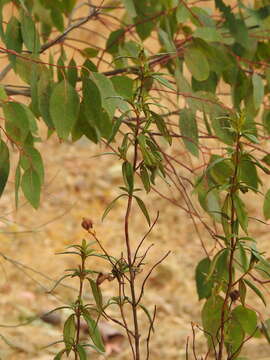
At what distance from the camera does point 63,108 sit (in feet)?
4.62

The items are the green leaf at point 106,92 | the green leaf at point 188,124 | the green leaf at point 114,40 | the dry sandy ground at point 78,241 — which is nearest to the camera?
the green leaf at point 106,92

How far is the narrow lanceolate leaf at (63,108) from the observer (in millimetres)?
1387

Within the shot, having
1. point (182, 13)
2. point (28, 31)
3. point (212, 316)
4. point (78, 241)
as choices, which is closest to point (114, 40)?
point (182, 13)

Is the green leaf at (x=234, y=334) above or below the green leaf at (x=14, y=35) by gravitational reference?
below

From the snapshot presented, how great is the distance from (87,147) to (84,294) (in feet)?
4.93

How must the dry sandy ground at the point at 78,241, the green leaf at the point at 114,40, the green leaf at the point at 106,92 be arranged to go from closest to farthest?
1. the green leaf at the point at 106,92
2. the green leaf at the point at 114,40
3. the dry sandy ground at the point at 78,241

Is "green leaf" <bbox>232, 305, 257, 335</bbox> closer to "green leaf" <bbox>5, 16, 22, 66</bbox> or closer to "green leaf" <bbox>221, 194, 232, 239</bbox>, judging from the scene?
"green leaf" <bbox>221, 194, 232, 239</bbox>

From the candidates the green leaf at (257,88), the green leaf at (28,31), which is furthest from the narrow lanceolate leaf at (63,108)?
the green leaf at (257,88)

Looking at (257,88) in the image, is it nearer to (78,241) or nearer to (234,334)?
(234,334)

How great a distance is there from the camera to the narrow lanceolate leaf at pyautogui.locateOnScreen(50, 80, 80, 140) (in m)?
1.39

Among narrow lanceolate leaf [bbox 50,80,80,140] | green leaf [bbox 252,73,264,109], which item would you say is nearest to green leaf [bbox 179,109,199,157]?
green leaf [bbox 252,73,264,109]

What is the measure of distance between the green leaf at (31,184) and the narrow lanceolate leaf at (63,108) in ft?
0.42

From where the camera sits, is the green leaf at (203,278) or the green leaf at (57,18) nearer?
the green leaf at (203,278)

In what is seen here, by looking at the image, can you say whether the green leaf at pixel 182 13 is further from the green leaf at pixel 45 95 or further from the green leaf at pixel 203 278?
the green leaf at pixel 203 278
